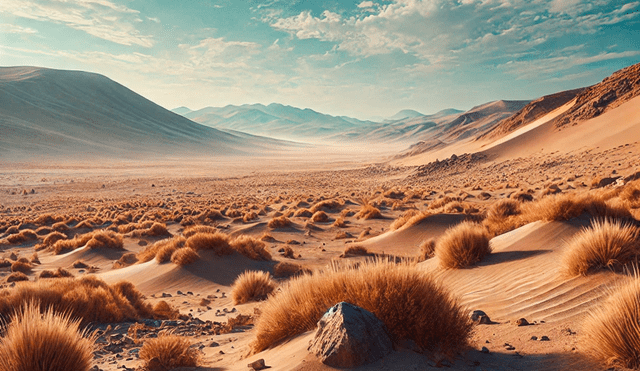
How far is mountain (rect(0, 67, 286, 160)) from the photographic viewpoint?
93.7m


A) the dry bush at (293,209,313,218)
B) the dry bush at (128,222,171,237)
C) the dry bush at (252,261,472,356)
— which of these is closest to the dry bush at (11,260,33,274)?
the dry bush at (128,222,171,237)

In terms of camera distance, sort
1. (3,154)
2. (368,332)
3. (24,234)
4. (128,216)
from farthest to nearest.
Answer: (3,154) < (128,216) < (24,234) < (368,332)

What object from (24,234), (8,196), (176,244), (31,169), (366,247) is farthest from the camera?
(31,169)

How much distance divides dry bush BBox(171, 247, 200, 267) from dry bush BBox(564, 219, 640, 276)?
8650 mm

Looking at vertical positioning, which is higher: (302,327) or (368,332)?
(368,332)

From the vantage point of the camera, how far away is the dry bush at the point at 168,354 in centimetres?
415

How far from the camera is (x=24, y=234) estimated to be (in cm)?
1905

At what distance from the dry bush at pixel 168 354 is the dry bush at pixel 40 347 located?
66cm

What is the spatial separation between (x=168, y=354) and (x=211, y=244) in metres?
7.78

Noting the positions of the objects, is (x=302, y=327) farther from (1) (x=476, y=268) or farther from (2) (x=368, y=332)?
(1) (x=476, y=268)

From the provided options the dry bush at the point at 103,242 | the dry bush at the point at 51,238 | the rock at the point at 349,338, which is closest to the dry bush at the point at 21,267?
the dry bush at the point at 103,242

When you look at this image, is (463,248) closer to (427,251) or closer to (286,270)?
(427,251)

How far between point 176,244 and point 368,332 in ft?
31.9

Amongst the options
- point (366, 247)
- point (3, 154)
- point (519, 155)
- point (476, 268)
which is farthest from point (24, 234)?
point (3, 154)
